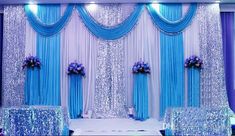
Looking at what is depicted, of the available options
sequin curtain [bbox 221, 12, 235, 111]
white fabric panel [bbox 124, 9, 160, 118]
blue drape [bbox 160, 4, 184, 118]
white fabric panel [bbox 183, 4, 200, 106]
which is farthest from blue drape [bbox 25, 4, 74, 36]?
sequin curtain [bbox 221, 12, 235, 111]

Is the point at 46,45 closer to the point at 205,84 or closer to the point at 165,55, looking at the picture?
the point at 165,55

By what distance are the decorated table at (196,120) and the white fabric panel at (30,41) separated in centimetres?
462

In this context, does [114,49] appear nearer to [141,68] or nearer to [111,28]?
Answer: [111,28]

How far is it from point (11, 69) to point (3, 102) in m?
0.84

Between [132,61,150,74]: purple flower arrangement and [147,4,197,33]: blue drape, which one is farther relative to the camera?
[147,4,197,33]: blue drape

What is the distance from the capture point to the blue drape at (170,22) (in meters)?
7.29

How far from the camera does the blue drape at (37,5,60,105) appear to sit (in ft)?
23.8

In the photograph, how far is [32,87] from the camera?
7215 millimetres

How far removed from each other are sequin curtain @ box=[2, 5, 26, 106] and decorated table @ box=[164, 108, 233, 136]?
15.5ft

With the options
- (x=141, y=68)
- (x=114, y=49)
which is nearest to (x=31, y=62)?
(x=114, y=49)

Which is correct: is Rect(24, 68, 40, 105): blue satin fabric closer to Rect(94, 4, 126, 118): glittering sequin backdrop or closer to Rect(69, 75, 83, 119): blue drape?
Rect(69, 75, 83, 119): blue drape

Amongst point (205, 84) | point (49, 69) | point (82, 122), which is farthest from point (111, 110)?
point (205, 84)

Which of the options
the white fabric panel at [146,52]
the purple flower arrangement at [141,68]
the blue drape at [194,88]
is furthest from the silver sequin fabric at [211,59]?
the purple flower arrangement at [141,68]

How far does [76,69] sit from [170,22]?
8.42 ft
